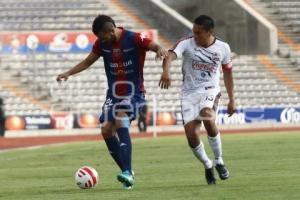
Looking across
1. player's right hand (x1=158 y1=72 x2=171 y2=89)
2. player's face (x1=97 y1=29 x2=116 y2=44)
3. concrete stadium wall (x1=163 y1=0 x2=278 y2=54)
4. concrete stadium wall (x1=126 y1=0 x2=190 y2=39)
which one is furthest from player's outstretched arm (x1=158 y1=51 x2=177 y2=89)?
concrete stadium wall (x1=163 y1=0 x2=278 y2=54)

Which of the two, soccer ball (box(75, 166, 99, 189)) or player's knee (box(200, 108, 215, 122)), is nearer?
soccer ball (box(75, 166, 99, 189))

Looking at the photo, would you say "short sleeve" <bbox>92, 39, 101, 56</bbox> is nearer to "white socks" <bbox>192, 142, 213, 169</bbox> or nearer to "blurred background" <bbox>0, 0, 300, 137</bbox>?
"white socks" <bbox>192, 142, 213, 169</bbox>

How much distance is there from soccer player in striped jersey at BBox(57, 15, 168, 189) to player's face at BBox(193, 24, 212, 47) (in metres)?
0.57

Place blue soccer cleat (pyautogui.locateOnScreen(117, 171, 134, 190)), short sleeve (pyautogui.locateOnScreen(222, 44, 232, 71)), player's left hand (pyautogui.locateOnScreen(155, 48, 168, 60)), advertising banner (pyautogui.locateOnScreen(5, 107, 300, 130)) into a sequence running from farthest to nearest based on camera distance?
1. advertising banner (pyautogui.locateOnScreen(5, 107, 300, 130))
2. short sleeve (pyautogui.locateOnScreen(222, 44, 232, 71))
3. blue soccer cleat (pyautogui.locateOnScreen(117, 171, 134, 190))
4. player's left hand (pyautogui.locateOnScreen(155, 48, 168, 60))

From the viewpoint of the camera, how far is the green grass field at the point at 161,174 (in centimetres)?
995

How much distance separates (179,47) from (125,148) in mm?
1425

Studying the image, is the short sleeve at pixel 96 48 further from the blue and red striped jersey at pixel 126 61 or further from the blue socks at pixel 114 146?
the blue socks at pixel 114 146

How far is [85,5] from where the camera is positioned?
41.9 metres

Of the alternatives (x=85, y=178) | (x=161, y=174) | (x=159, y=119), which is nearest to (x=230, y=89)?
(x=85, y=178)

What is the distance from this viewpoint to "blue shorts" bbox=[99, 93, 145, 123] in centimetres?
→ 1105

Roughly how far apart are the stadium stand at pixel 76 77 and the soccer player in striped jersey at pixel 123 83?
83.5 feet

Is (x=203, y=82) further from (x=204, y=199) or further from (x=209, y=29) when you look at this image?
(x=204, y=199)

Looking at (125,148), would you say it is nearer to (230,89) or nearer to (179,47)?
(179,47)

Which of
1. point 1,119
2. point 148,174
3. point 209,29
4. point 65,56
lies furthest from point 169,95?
point 209,29
